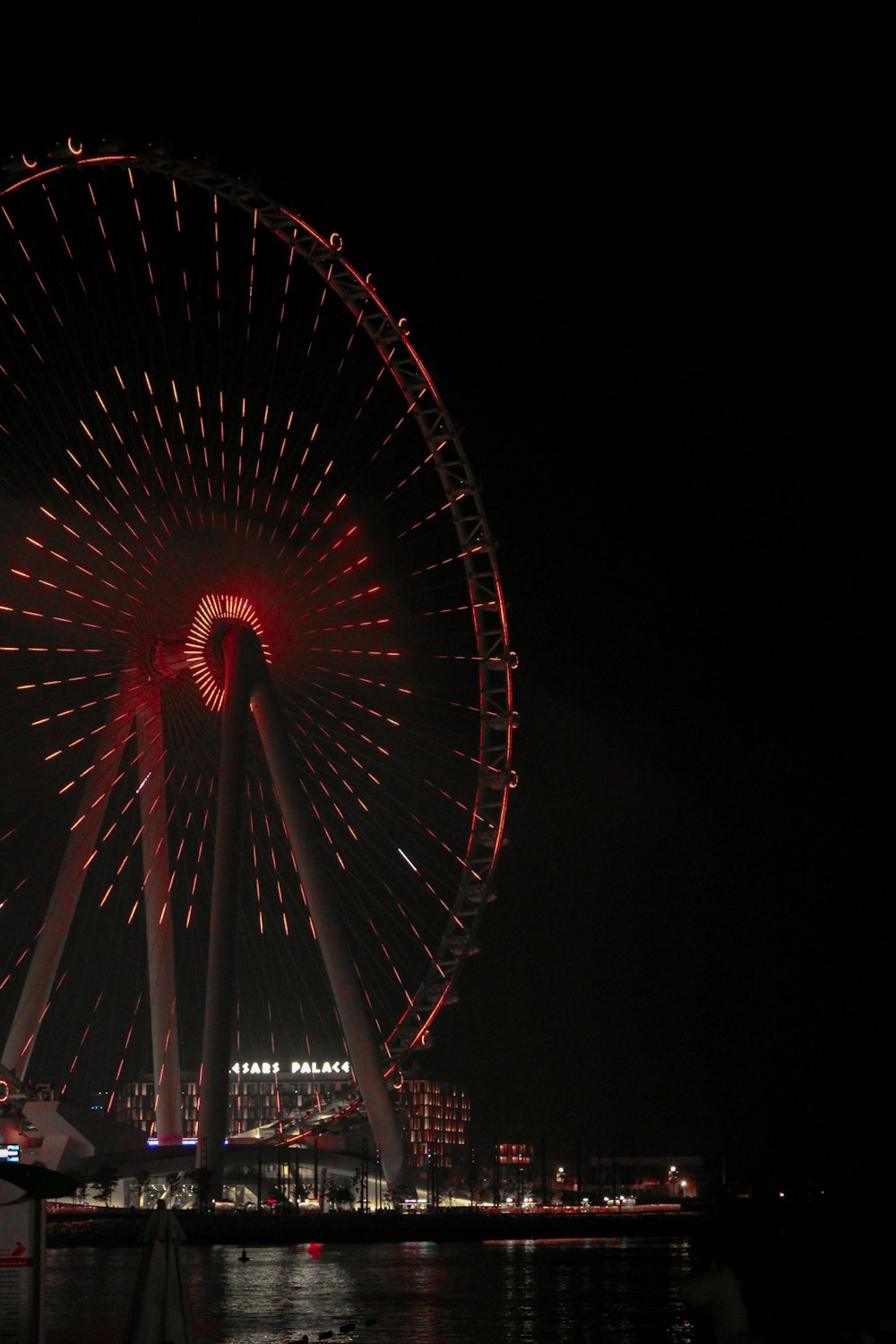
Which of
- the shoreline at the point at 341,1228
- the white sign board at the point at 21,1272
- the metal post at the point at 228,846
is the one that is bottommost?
the shoreline at the point at 341,1228

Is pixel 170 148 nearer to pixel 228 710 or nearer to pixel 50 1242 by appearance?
pixel 228 710

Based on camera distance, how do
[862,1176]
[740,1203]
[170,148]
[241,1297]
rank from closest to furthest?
[862,1176] → [241,1297] → [170,148] → [740,1203]

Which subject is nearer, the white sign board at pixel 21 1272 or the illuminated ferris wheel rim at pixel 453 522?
the white sign board at pixel 21 1272

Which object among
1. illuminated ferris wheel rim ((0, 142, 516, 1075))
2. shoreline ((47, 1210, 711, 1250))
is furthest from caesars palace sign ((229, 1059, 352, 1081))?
illuminated ferris wheel rim ((0, 142, 516, 1075))

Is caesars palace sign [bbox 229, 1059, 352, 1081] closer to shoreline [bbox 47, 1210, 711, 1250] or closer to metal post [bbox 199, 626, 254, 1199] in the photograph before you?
shoreline [bbox 47, 1210, 711, 1250]

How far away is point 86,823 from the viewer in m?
48.0

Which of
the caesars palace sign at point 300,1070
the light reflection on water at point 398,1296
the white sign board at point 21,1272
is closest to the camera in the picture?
the white sign board at point 21,1272

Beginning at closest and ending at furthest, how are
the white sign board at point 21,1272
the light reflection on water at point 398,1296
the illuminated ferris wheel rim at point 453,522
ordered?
the white sign board at point 21,1272 < the light reflection on water at point 398,1296 < the illuminated ferris wheel rim at point 453,522

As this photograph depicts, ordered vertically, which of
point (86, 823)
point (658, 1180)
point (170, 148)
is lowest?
point (658, 1180)

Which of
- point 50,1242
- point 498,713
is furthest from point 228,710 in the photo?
point 50,1242

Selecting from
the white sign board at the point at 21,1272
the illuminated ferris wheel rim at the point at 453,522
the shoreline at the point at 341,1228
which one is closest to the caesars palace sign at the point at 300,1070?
the shoreline at the point at 341,1228

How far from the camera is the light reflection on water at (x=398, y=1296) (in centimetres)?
2272

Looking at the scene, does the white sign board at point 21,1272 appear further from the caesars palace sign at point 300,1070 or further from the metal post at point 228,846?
the caesars palace sign at point 300,1070

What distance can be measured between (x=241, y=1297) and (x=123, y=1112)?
14151cm
